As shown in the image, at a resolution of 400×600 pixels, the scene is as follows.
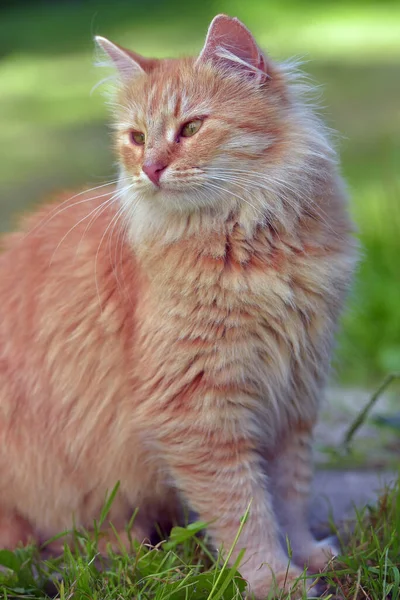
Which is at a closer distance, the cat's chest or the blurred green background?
the cat's chest

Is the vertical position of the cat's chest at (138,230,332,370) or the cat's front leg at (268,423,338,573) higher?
the cat's chest at (138,230,332,370)

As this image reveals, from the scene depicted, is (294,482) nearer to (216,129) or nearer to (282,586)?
(282,586)

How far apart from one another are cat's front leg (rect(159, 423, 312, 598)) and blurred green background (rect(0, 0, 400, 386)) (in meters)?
1.08

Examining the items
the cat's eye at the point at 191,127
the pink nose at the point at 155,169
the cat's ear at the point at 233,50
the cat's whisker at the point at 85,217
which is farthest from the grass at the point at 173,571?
the cat's ear at the point at 233,50

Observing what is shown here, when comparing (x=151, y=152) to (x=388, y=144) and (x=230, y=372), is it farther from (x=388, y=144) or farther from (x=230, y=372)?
(x=388, y=144)

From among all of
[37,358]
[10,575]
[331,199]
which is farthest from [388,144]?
[10,575]

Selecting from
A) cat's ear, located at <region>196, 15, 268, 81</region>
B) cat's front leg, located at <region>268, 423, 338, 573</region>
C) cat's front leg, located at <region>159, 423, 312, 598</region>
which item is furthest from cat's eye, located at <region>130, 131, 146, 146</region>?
cat's front leg, located at <region>268, 423, 338, 573</region>

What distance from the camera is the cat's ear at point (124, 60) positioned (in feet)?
8.30

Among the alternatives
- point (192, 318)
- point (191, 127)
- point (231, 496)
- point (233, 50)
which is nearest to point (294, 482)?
point (231, 496)

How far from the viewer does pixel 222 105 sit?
2.35 m

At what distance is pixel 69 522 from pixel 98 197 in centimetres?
101

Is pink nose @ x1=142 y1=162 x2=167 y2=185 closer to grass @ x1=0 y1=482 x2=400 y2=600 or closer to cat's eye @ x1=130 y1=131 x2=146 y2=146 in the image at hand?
cat's eye @ x1=130 y1=131 x2=146 y2=146

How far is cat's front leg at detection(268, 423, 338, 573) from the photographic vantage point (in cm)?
266

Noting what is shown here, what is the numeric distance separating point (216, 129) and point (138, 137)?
28 cm
